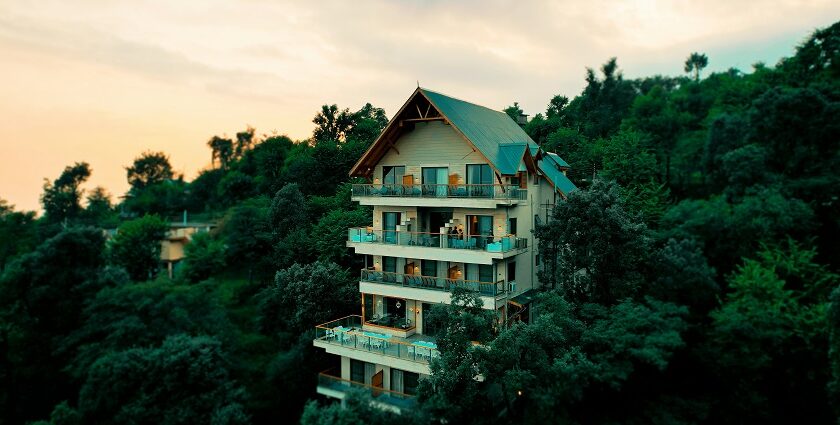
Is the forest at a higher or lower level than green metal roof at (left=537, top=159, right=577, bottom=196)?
lower

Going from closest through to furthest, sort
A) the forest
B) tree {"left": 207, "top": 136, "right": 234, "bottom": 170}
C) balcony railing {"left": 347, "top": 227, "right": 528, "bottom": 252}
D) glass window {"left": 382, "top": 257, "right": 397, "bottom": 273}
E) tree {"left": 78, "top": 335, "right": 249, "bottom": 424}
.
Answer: the forest
tree {"left": 78, "top": 335, "right": 249, "bottom": 424}
balcony railing {"left": 347, "top": 227, "right": 528, "bottom": 252}
glass window {"left": 382, "top": 257, "right": 397, "bottom": 273}
tree {"left": 207, "top": 136, "right": 234, "bottom": 170}

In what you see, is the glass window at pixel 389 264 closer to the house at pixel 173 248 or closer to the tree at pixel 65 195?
the house at pixel 173 248

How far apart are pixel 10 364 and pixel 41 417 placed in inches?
184

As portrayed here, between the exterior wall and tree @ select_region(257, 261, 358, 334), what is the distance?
24.7ft

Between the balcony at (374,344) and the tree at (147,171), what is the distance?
74841mm

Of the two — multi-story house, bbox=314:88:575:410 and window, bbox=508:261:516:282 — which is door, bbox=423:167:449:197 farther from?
window, bbox=508:261:516:282

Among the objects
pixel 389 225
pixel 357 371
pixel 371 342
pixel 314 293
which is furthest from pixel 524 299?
pixel 314 293

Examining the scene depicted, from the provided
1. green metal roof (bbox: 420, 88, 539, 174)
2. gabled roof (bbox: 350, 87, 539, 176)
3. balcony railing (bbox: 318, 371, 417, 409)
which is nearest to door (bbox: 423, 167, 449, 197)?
gabled roof (bbox: 350, 87, 539, 176)

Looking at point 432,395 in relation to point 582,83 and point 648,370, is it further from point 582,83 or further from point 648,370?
point 582,83

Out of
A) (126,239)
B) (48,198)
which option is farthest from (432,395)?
(48,198)

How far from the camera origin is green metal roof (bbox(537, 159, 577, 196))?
28.9 metres

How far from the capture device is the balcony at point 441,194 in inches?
953

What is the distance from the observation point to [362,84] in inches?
1555

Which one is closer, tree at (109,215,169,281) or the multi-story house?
the multi-story house
